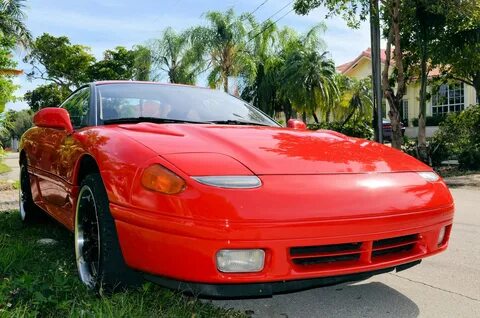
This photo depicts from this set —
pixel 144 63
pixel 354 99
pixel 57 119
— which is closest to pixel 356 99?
pixel 354 99

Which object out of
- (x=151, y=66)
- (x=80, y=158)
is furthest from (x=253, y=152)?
(x=151, y=66)

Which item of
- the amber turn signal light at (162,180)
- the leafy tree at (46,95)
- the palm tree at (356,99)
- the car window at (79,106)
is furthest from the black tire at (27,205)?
the leafy tree at (46,95)

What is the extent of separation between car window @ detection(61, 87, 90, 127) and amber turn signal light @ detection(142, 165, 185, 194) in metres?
1.36

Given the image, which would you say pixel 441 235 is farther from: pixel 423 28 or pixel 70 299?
pixel 423 28

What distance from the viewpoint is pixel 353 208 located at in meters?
2.34

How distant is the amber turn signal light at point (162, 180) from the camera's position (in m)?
2.26

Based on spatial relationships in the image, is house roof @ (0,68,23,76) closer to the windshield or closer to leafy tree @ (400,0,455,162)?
leafy tree @ (400,0,455,162)

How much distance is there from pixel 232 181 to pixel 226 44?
26138mm

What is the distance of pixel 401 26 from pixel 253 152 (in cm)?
1219

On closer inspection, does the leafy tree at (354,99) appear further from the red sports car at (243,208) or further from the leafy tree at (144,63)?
the red sports car at (243,208)

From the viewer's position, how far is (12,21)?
17.3m

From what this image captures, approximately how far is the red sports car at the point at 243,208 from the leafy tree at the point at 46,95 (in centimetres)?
4305

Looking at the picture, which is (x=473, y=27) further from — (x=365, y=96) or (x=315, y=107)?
(x=365, y=96)

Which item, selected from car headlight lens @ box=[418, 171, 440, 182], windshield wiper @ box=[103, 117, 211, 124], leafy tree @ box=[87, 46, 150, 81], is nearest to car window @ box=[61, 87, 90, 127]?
windshield wiper @ box=[103, 117, 211, 124]
